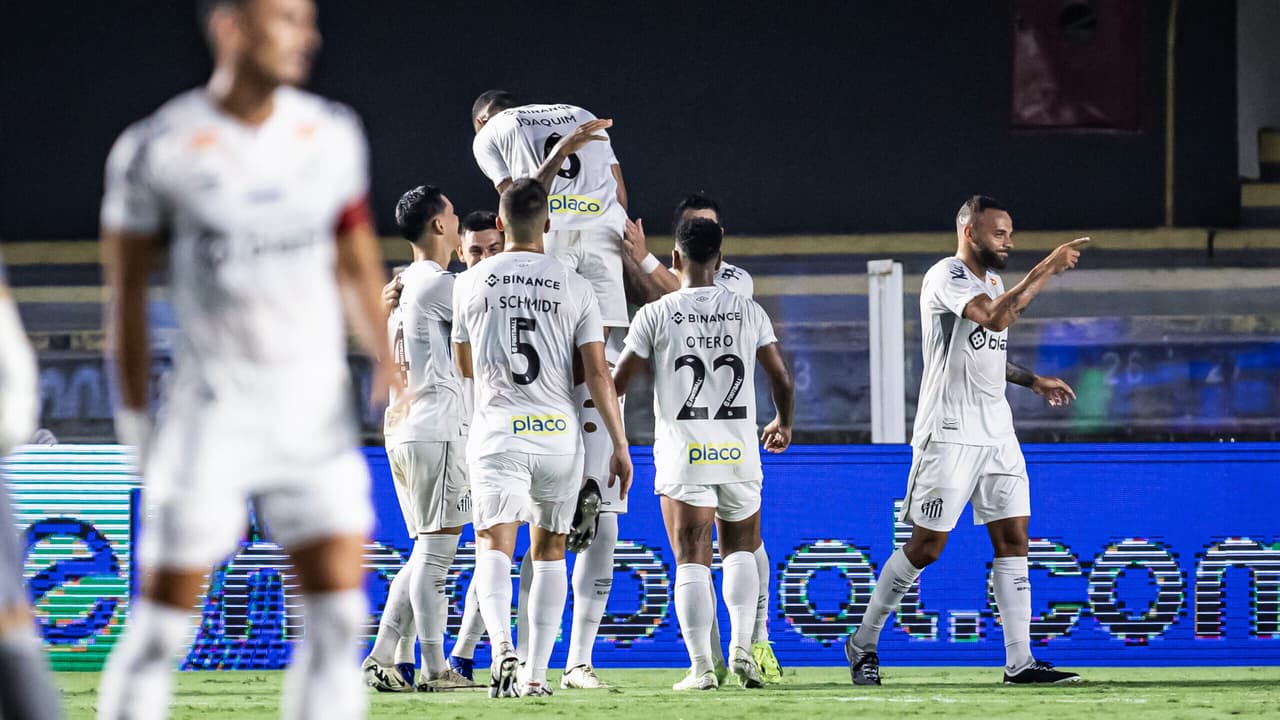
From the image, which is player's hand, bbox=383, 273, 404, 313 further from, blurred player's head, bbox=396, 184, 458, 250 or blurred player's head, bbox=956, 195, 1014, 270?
blurred player's head, bbox=956, 195, 1014, 270

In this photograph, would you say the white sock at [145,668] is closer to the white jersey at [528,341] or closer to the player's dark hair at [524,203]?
the white jersey at [528,341]

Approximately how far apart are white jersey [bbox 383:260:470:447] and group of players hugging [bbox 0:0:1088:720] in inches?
0.5

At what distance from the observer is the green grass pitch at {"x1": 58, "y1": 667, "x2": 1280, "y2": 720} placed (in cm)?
595

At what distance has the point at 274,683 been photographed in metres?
7.62

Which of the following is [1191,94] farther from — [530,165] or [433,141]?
[530,165]

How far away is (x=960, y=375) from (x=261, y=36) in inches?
179

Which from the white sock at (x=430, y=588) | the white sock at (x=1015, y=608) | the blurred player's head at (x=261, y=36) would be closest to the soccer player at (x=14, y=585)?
the blurred player's head at (x=261, y=36)

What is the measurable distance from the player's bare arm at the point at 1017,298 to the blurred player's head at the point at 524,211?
1775mm

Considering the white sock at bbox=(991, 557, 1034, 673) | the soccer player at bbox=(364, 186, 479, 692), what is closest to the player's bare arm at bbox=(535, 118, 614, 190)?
the soccer player at bbox=(364, 186, 479, 692)

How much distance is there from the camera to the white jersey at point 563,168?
7422mm

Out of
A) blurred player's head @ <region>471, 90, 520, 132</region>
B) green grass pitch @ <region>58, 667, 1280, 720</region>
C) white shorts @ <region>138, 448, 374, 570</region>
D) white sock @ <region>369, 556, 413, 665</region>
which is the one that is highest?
blurred player's head @ <region>471, 90, 520, 132</region>

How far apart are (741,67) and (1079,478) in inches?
365

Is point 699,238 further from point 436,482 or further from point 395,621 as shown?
point 395,621

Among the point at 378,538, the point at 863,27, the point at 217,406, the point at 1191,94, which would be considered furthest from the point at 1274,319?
the point at 217,406
